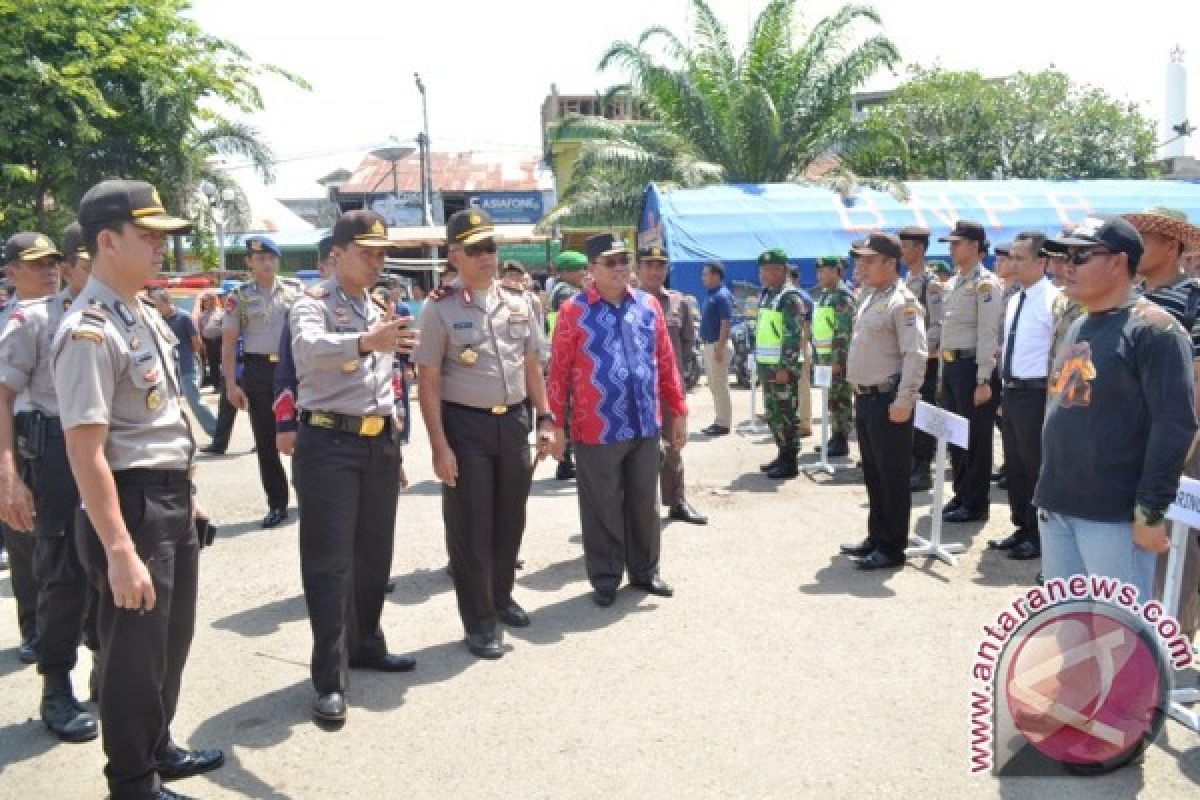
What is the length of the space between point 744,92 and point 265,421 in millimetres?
17659

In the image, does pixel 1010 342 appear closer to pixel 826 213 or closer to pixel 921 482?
pixel 921 482

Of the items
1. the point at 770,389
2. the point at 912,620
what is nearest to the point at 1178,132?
the point at 770,389

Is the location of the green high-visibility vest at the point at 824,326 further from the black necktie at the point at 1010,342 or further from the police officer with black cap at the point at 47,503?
the police officer with black cap at the point at 47,503

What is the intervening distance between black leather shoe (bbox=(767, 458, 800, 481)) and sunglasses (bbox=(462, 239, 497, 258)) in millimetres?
4838

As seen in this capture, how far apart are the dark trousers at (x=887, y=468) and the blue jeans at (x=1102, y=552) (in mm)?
2194

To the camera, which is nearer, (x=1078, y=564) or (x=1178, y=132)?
(x=1078, y=564)

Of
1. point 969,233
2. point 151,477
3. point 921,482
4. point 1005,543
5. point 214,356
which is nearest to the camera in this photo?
point 151,477

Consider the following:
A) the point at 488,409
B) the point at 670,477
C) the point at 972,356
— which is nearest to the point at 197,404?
the point at 670,477

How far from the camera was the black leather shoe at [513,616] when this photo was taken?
518 centimetres

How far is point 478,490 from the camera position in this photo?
4785 mm

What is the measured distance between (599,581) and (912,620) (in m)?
1.67

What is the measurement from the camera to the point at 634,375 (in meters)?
5.48

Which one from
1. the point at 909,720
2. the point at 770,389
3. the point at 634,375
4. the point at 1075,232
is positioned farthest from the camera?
the point at 770,389

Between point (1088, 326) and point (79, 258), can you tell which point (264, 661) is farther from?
point (1088, 326)
